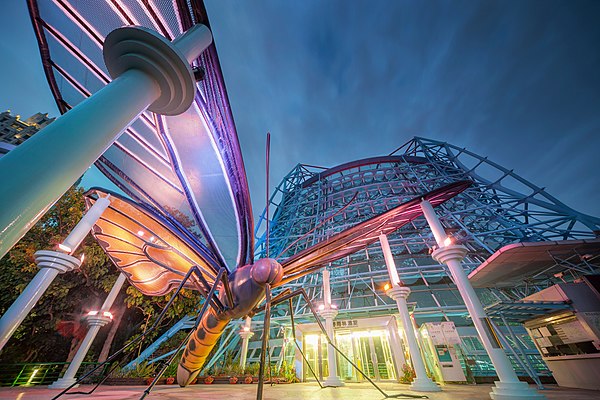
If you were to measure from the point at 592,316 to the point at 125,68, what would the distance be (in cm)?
1248

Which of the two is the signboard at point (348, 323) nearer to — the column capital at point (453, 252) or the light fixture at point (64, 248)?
the column capital at point (453, 252)

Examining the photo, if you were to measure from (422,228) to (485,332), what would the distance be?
14416 mm

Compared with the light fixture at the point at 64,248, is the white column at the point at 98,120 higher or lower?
lower

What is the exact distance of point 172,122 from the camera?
339 centimetres

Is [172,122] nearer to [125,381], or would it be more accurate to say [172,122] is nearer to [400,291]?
[400,291]

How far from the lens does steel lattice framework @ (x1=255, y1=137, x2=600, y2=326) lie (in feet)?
41.0

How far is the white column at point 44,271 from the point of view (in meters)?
4.75

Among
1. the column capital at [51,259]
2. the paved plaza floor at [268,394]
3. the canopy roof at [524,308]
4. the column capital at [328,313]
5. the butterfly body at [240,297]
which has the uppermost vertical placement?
the column capital at [51,259]

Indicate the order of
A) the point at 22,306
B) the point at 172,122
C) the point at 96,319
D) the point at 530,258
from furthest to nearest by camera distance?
the point at 530,258
the point at 96,319
the point at 22,306
the point at 172,122

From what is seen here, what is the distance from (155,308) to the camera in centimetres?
1255

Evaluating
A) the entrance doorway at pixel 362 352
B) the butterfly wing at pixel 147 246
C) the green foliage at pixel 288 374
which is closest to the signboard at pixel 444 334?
the entrance doorway at pixel 362 352

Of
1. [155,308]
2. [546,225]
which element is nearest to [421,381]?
[155,308]

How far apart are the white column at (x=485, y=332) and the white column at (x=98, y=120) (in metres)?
4.43

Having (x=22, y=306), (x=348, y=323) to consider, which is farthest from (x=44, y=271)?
(x=348, y=323)
